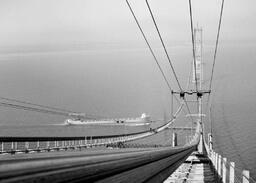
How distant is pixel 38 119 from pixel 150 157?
126 m

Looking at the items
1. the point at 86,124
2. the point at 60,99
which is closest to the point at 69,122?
the point at 86,124

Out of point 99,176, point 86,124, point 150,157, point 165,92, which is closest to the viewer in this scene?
point 99,176

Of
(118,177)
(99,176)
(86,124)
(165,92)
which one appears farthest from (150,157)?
(165,92)

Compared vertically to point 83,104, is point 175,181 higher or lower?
lower

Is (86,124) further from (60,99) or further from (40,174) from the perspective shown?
(40,174)

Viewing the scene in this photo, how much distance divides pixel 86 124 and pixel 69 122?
15.9ft

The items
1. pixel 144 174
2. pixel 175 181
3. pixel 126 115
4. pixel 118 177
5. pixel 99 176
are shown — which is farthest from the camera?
pixel 126 115

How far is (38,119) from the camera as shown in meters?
126

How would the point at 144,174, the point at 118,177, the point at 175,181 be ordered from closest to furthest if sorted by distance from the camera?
1. the point at 118,177
2. the point at 144,174
3. the point at 175,181

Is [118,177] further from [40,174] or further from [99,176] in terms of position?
[40,174]

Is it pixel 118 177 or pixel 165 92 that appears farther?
pixel 165 92

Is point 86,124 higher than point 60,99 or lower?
lower

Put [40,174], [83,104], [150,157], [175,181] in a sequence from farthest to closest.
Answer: [83,104] → [175,181] → [150,157] → [40,174]

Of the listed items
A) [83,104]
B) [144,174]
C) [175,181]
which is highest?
[83,104]
